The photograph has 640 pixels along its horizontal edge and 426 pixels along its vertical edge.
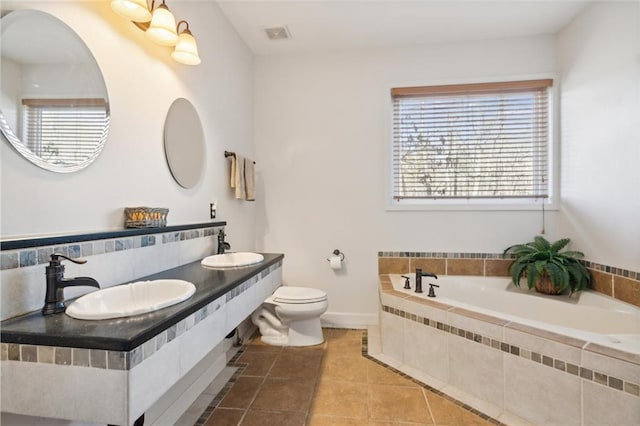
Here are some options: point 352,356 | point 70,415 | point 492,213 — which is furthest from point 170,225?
point 492,213

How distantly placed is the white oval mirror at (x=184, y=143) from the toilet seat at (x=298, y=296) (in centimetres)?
117

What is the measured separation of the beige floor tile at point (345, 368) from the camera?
7.13 feet

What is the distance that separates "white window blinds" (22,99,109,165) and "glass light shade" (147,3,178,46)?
1.60 feet

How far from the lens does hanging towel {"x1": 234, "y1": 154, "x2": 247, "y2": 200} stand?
2.58 m

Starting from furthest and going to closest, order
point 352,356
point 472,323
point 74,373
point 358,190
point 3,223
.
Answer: point 358,190, point 352,356, point 472,323, point 3,223, point 74,373

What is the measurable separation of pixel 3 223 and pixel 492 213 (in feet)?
10.6

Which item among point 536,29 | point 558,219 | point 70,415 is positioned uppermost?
point 536,29

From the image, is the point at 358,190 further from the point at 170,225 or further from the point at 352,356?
the point at 170,225

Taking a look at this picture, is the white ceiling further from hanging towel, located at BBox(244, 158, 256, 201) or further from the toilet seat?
the toilet seat

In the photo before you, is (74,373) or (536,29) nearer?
(74,373)

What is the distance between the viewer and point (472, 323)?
1.95 m

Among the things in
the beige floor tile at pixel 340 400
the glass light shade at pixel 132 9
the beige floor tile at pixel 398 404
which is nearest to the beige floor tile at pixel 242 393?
the beige floor tile at pixel 340 400

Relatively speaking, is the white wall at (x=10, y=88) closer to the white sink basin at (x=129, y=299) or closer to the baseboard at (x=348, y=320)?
the white sink basin at (x=129, y=299)

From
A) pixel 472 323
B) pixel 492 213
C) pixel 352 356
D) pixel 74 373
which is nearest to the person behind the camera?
pixel 74 373
